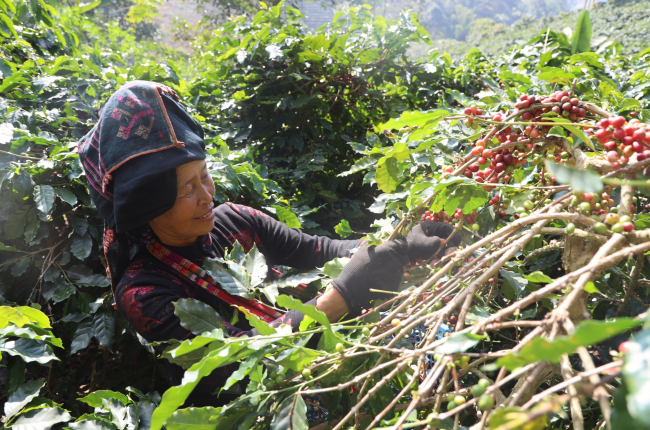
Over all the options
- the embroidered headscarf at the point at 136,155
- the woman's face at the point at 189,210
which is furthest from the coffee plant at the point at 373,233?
the embroidered headscarf at the point at 136,155

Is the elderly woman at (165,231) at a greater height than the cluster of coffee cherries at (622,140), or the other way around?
the cluster of coffee cherries at (622,140)

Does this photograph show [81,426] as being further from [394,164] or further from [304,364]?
[394,164]

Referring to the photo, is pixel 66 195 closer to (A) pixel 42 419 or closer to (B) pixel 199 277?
(B) pixel 199 277

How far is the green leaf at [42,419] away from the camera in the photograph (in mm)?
1276

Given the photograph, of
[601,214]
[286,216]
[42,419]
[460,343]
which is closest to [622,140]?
[601,214]

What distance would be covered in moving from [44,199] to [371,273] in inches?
56.6

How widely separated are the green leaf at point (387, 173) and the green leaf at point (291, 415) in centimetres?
67

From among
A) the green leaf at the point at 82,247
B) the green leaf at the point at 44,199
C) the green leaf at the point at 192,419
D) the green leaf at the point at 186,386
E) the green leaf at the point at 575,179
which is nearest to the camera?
the green leaf at the point at 575,179

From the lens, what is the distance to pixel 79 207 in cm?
202

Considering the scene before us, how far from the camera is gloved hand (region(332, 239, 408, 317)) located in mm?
1314

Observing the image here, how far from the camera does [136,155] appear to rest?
1.31 meters

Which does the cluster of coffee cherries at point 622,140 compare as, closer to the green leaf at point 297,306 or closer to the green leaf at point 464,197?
the green leaf at point 464,197

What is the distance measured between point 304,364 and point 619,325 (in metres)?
0.59

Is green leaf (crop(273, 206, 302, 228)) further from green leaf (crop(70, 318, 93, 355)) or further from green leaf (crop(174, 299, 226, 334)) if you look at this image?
green leaf (crop(174, 299, 226, 334))
